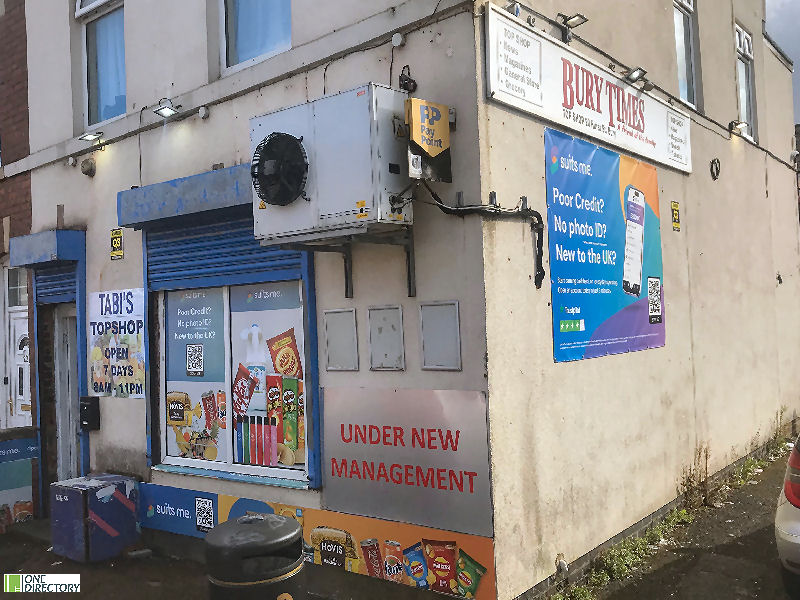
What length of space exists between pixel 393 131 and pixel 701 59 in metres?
5.60

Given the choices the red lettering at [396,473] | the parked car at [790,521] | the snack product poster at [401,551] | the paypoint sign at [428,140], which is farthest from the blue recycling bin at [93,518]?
the parked car at [790,521]

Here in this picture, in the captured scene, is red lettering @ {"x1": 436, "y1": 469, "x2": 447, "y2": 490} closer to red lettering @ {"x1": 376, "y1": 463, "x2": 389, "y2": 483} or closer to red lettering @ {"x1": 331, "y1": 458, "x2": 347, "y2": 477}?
red lettering @ {"x1": 376, "y1": 463, "x2": 389, "y2": 483}

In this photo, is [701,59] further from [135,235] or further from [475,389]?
[135,235]

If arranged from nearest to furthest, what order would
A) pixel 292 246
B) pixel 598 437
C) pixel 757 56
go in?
pixel 292 246 → pixel 598 437 → pixel 757 56

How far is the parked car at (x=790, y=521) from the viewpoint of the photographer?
410 cm

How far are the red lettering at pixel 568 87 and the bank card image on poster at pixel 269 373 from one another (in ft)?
8.87

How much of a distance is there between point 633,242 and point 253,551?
4.61 meters

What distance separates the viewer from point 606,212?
609 centimetres

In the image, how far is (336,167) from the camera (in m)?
4.62

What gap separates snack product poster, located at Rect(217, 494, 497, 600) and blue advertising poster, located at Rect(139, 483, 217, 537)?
0.87m

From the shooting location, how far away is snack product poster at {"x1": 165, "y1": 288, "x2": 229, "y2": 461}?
6.49 m

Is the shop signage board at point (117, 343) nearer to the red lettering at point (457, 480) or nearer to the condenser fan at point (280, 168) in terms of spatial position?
the condenser fan at point (280, 168)

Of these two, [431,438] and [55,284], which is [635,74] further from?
[55,284]

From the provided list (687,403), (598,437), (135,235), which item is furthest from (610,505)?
(135,235)
